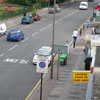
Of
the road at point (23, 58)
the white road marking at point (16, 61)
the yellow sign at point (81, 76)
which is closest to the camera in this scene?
the yellow sign at point (81, 76)

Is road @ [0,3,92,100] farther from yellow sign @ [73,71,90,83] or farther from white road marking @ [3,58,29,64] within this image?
yellow sign @ [73,71,90,83]

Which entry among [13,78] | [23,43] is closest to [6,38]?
[23,43]

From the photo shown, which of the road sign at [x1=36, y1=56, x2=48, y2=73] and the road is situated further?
the road

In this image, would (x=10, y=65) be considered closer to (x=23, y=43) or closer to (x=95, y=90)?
(x=23, y=43)

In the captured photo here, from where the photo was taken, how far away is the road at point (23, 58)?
23344 mm

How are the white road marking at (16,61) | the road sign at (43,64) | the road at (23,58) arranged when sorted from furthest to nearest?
the white road marking at (16,61) < the road at (23,58) < the road sign at (43,64)

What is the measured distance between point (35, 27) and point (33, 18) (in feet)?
27.5

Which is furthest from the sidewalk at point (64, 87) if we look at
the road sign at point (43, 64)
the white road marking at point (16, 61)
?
the white road marking at point (16, 61)

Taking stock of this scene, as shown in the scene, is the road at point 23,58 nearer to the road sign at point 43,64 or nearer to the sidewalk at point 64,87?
the sidewalk at point 64,87

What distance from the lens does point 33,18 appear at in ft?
205

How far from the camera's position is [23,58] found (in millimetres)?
32188

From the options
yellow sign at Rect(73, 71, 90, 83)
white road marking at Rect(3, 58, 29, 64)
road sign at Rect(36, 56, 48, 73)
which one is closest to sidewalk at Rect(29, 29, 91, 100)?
road sign at Rect(36, 56, 48, 73)

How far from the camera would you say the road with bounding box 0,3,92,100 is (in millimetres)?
23344

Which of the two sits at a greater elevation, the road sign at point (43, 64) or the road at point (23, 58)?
the road sign at point (43, 64)
